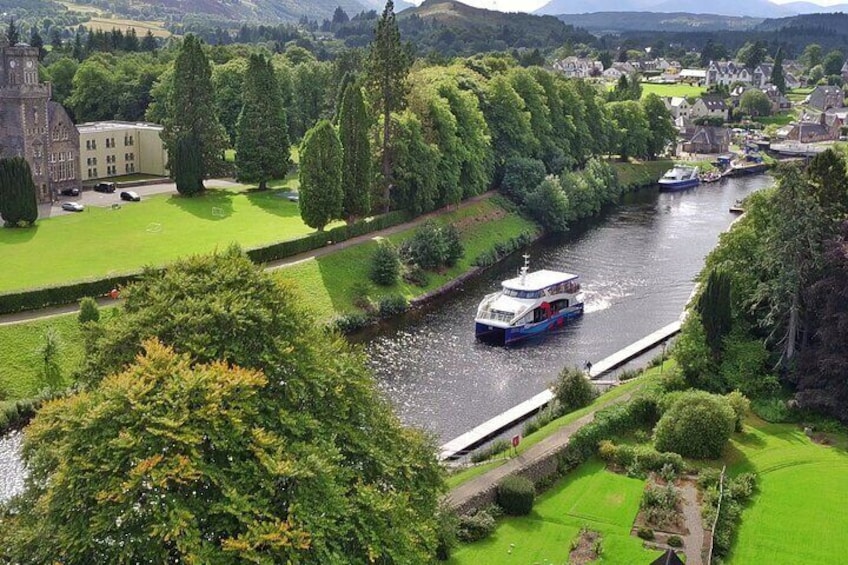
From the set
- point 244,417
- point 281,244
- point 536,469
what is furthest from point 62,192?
point 244,417

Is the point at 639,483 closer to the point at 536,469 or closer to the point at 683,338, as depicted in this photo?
the point at 536,469

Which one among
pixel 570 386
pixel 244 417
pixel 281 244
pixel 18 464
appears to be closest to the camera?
pixel 244 417

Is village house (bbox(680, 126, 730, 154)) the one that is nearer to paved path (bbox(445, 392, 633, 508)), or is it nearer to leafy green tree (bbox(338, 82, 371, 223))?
leafy green tree (bbox(338, 82, 371, 223))

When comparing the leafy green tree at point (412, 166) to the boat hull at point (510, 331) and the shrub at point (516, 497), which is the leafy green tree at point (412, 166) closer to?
the boat hull at point (510, 331)

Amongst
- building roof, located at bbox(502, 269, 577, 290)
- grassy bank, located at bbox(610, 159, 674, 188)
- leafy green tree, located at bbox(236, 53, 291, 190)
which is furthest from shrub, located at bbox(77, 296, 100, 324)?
grassy bank, located at bbox(610, 159, 674, 188)

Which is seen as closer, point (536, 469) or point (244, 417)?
point (244, 417)

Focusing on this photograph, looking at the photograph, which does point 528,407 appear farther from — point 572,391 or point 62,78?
point 62,78
